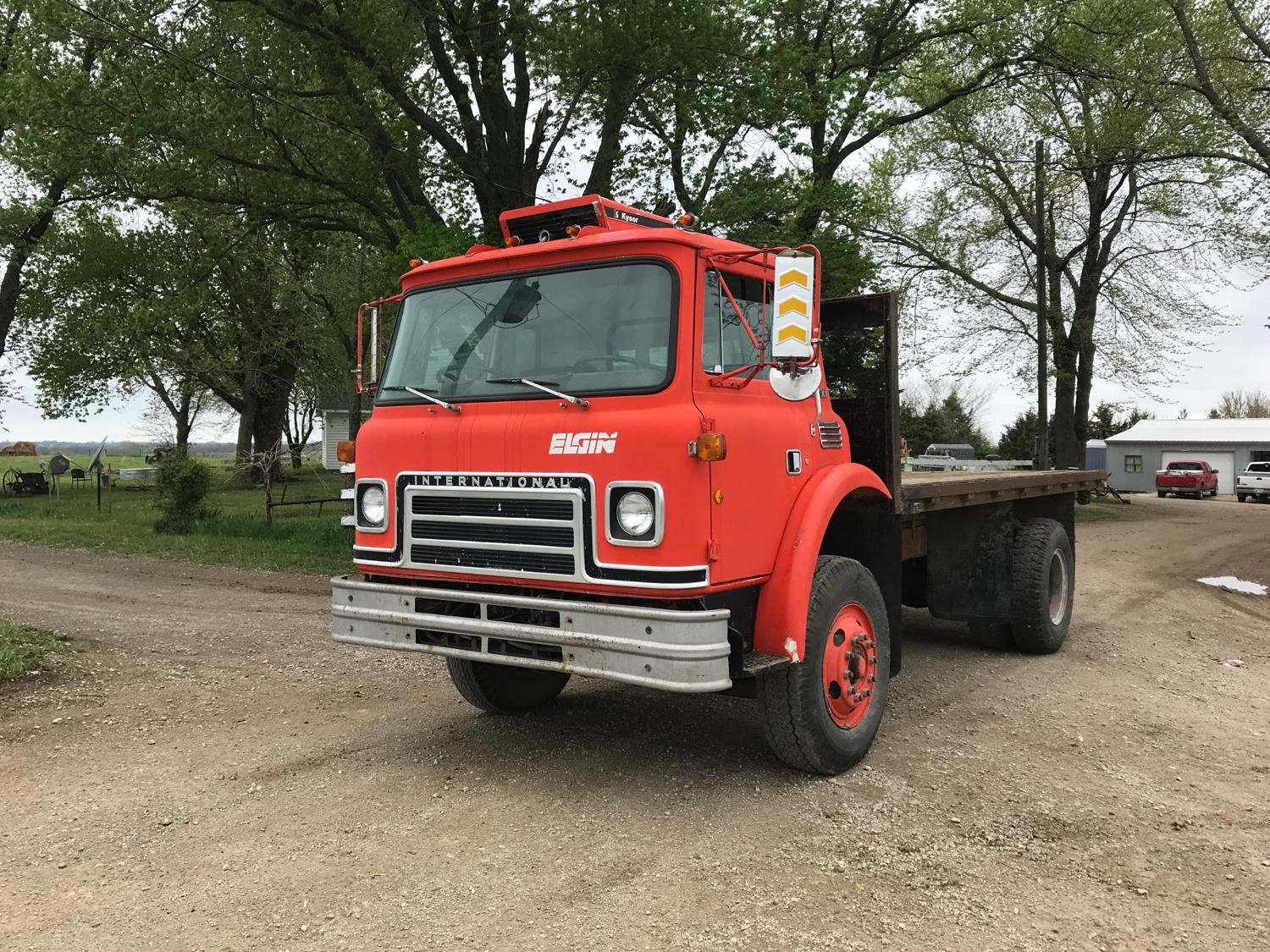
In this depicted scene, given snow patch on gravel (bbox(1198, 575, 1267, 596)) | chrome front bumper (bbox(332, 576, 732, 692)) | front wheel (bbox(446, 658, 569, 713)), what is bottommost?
snow patch on gravel (bbox(1198, 575, 1267, 596))

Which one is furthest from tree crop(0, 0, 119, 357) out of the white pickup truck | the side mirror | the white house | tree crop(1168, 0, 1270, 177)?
the white pickup truck

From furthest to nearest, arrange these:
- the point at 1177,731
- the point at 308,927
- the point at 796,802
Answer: the point at 1177,731, the point at 796,802, the point at 308,927

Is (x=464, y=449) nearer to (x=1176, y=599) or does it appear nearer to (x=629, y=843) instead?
(x=629, y=843)

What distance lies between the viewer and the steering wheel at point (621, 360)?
4359 millimetres

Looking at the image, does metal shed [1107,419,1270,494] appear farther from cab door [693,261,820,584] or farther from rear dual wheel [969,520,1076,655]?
cab door [693,261,820,584]

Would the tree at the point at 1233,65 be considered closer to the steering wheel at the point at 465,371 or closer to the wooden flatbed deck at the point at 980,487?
the wooden flatbed deck at the point at 980,487

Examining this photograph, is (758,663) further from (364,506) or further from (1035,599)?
(1035,599)

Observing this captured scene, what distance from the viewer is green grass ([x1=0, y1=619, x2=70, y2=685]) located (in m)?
6.57

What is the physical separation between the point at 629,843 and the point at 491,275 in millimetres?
2869

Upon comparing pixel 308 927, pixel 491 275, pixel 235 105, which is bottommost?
pixel 308 927

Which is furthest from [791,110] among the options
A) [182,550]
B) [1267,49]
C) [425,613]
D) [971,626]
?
[425,613]

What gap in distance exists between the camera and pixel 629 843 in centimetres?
407

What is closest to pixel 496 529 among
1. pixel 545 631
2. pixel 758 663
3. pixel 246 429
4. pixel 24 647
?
pixel 545 631

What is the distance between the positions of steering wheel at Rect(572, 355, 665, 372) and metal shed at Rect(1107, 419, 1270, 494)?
47.0 metres
